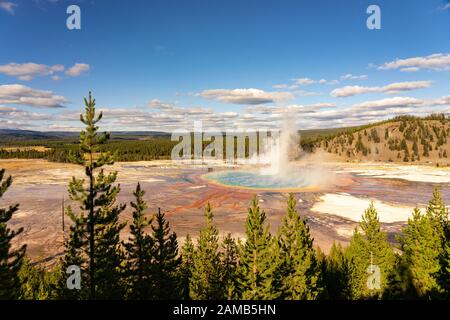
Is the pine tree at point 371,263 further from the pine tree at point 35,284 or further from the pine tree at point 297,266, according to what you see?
the pine tree at point 35,284

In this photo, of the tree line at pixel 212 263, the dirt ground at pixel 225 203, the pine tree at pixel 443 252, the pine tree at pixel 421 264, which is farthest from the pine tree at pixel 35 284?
the pine tree at pixel 443 252

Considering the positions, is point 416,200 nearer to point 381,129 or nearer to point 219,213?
point 219,213

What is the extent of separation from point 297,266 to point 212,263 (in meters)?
6.53

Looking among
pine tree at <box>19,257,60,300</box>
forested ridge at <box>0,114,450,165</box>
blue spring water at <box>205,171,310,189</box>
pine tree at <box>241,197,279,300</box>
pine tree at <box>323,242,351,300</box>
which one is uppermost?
forested ridge at <box>0,114,450,165</box>

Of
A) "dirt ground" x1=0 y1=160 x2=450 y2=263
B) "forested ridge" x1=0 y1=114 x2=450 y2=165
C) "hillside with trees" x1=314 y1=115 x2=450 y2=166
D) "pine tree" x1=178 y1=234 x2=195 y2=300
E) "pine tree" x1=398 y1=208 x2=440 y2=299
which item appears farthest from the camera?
"forested ridge" x1=0 y1=114 x2=450 y2=165

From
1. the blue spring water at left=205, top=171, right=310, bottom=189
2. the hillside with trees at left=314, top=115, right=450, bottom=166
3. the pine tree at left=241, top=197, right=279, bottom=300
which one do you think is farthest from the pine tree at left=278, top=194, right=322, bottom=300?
the hillside with trees at left=314, top=115, right=450, bottom=166

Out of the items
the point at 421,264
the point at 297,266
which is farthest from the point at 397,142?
the point at 297,266

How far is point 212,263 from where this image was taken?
74.4ft

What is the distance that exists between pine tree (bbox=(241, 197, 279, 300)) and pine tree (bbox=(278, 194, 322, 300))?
1640 millimetres

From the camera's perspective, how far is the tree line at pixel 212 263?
55.4ft

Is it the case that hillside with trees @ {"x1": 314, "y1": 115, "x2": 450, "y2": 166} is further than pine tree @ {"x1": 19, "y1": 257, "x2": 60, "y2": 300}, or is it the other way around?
hillside with trees @ {"x1": 314, "y1": 115, "x2": 450, "y2": 166}

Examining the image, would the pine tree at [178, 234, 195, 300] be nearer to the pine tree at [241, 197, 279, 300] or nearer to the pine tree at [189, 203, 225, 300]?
the pine tree at [189, 203, 225, 300]

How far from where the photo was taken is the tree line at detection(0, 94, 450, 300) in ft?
55.4
